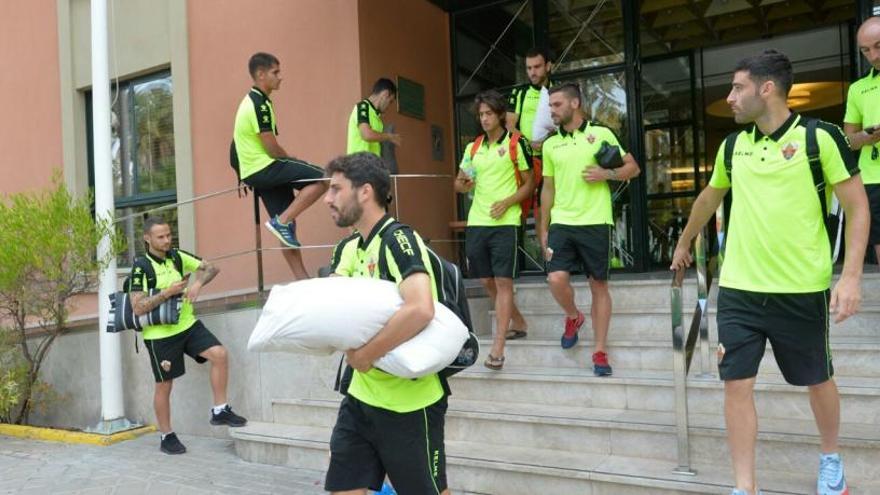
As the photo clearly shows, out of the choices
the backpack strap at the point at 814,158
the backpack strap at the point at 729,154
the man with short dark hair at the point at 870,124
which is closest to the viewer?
the backpack strap at the point at 814,158

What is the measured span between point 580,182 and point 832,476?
2464 millimetres

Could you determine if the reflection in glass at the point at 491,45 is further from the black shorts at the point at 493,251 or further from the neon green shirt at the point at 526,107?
the black shorts at the point at 493,251

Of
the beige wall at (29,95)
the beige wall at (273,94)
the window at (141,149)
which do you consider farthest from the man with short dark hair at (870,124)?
the beige wall at (29,95)

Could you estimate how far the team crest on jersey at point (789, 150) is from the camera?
10.5ft

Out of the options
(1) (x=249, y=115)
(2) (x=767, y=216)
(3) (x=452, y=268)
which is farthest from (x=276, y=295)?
(1) (x=249, y=115)

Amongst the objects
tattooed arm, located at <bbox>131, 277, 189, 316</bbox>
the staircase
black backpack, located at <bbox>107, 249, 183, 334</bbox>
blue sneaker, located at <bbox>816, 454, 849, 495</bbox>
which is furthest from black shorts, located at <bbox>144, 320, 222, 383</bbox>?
blue sneaker, located at <bbox>816, 454, 849, 495</bbox>

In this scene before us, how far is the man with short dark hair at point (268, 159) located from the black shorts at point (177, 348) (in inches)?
38.5

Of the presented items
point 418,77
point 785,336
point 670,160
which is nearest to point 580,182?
point 785,336

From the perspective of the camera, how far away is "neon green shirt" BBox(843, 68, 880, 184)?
15.4 ft

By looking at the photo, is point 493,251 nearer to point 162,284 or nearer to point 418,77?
point 162,284

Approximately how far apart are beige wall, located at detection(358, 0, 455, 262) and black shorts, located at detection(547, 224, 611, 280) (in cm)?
276

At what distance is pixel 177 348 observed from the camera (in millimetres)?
6004

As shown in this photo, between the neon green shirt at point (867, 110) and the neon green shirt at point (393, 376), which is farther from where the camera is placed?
the neon green shirt at point (867, 110)

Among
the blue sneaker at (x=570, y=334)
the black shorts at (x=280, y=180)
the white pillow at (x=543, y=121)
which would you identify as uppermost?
the white pillow at (x=543, y=121)
